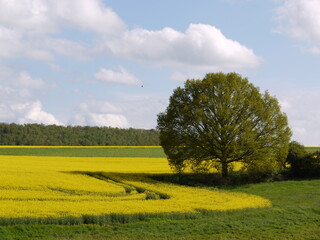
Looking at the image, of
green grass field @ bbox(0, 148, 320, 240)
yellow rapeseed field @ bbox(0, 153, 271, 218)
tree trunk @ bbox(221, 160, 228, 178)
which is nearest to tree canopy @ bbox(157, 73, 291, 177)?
tree trunk @ bbox(221, 160, 228, 178)

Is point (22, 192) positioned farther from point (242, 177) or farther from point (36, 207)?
point (242, 177)

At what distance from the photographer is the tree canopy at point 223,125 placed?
1841 inches

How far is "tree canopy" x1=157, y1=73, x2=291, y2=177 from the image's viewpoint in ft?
153

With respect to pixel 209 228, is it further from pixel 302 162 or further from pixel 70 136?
pixel 70 136

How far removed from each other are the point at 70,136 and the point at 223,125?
8527 cm

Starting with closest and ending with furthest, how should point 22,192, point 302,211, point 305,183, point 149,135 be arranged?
point 302,211, point 22,192, point 305,183, point 149,135

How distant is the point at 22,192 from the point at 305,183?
27764 mm

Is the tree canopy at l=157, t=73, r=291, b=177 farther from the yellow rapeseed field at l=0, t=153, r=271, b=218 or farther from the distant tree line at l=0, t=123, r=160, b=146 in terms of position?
the distant tree line at l=0, t=123, r=160, b=146

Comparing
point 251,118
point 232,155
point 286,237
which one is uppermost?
point 251,118

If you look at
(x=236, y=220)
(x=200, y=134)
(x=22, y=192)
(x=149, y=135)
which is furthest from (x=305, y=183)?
(x=149, y=135)

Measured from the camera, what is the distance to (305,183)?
43.8m

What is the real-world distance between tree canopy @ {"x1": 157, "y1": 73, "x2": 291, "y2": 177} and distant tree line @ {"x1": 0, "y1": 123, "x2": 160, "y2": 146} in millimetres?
73717

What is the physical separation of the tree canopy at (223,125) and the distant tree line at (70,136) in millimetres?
73717

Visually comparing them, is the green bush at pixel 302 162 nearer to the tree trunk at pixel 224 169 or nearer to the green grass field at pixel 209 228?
the tree trunk at pixel 224 169
